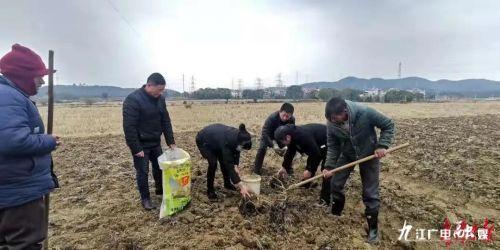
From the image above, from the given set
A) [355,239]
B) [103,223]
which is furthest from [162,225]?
[355,239]

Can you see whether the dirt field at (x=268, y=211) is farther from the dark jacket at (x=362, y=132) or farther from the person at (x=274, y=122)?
the dark jacket at (x=362, y=132)

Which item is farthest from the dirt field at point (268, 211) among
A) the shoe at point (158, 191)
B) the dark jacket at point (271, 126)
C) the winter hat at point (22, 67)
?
the winter hat at point (22, 67)

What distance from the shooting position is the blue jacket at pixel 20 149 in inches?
101

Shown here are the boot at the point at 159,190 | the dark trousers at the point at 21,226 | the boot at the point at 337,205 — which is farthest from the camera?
the boot at the point at 159,190

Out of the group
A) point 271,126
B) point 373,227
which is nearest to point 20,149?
point 373,227

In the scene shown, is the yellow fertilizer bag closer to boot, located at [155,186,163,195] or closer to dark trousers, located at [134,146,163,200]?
dark trousers, located at [134,146,163,200]

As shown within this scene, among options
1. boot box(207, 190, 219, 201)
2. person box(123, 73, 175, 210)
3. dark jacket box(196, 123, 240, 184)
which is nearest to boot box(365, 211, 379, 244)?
dark jacket box(196, 123, 240, 184)

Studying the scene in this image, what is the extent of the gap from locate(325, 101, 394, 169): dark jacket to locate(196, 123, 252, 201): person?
3.90ft

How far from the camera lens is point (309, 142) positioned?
18.8 ft

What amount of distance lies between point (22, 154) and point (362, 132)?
3.56 m

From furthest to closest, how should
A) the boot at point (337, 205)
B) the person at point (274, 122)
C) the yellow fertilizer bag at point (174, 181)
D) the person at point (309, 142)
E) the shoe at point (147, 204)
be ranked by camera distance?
1. the person at point (274, 122)
2. the person at point (309, 142)
3. the shoe at point (147, 204)
4. the boot at point (337, 205)
5. the yellow fertilizer bag at point (174, 181)

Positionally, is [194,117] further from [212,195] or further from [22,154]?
[22,154]

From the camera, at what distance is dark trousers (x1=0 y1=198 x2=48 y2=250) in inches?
109

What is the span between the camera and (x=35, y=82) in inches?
118
